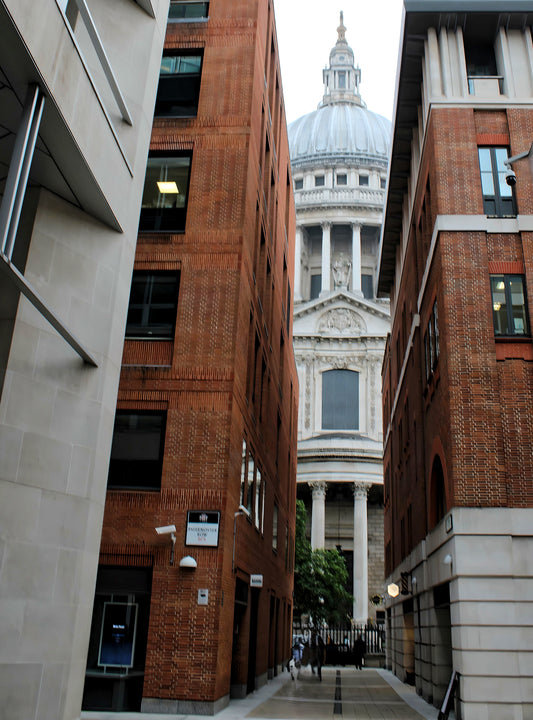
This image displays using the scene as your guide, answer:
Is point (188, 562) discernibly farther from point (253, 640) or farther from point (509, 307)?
point (509, 307)

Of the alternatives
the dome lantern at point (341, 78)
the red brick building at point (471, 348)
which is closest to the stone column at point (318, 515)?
the red brick building at point (471, 348)

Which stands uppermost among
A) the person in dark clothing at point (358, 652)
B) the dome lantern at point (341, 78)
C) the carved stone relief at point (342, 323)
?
the dome lantern at point (341, 78)

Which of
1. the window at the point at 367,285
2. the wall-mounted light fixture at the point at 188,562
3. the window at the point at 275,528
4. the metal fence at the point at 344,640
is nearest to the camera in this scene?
the wall-mounted light fixture at the point at 188,562

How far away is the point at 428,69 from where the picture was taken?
70.0 feet

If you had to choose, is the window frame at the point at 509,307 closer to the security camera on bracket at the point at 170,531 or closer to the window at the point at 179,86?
the security camera on bracket at the point at 170,531

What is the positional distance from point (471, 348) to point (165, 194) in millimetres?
10183

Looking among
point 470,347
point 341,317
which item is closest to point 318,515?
point 341,317

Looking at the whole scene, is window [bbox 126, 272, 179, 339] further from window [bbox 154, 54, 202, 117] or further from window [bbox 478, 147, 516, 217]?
window [bbox 478, 147, 516, 217]

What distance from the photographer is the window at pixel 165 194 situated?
21.2 metres

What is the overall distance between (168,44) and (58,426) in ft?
55.8

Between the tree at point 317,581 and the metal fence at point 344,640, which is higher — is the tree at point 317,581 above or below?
above

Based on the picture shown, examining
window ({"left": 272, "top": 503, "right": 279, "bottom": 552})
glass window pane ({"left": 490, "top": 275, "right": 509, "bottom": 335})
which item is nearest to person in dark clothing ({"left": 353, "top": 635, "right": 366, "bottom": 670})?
window ({"left": 272, "top": 503, "right": 279, "bottom": 552})

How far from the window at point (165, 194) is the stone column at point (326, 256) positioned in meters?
67.5

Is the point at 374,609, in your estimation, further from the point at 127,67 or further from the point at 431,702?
the point at 127,67
